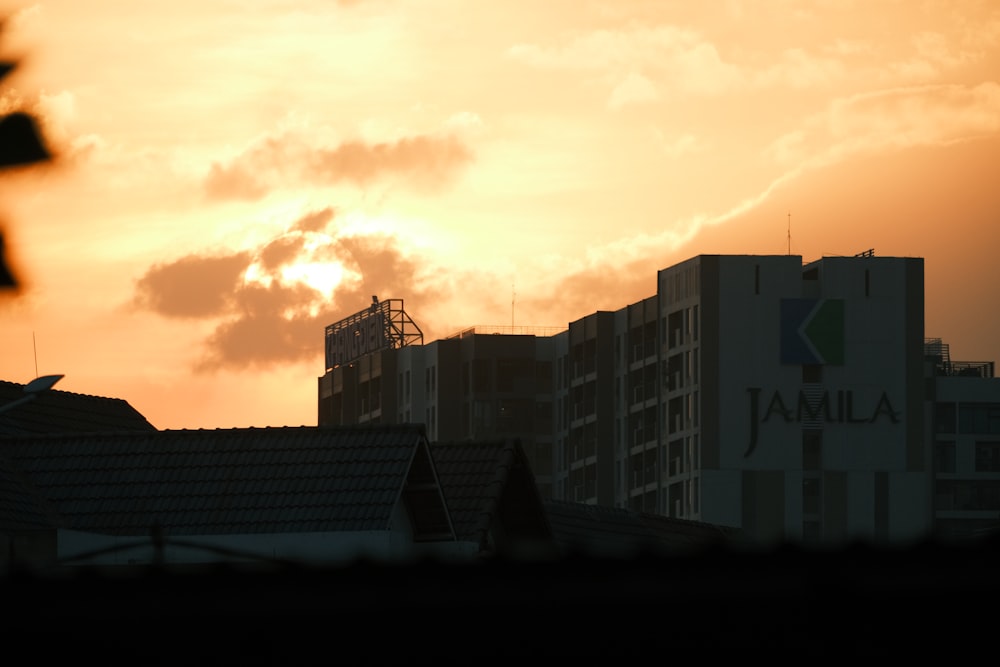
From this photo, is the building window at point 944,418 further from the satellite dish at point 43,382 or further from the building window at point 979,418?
the satellite dish at point 43,382

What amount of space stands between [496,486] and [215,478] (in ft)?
17.0

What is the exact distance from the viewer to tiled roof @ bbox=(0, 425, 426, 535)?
31.8 m

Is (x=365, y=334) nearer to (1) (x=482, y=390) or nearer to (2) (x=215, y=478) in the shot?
(1) (x=482, y=390)

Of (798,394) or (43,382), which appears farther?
(798,394)

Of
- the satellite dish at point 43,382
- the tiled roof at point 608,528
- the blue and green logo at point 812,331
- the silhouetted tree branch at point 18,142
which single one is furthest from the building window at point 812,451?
the silhouetted tree branch at point 18,142

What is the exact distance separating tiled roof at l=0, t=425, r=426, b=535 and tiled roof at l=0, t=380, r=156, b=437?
2556mm

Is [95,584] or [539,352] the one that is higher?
[539,352]

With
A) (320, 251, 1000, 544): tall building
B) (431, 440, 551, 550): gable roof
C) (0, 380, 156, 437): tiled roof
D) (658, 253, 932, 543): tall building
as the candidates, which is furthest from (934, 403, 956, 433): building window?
(431, 440, 551, 550): gable roof

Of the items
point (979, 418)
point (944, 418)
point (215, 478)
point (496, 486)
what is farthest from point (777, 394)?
point (215, 478)

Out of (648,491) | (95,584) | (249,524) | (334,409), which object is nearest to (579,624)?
(95,584)

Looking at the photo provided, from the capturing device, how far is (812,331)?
136 m

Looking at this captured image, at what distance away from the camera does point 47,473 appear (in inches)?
1321

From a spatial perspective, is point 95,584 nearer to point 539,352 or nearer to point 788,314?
point 788,314

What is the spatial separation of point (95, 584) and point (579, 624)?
2.74 m
